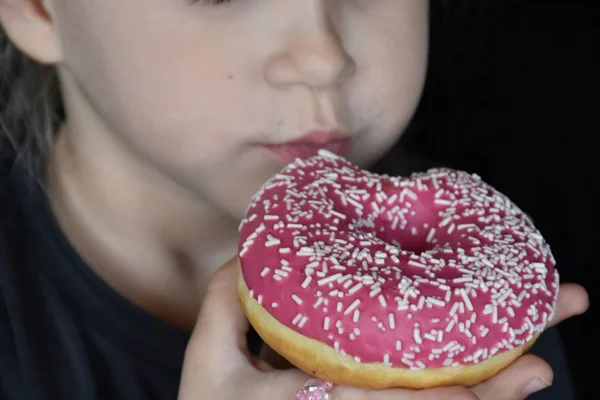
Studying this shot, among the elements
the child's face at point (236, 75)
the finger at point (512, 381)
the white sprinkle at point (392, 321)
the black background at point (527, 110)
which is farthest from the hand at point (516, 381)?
the black background at point (527, 110)

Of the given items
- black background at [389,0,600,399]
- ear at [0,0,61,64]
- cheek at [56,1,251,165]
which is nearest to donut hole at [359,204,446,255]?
cheek at [56,1,251,165]

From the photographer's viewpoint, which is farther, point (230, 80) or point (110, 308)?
point (110, 308)

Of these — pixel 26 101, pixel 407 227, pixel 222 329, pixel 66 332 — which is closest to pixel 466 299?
pixel 407 227

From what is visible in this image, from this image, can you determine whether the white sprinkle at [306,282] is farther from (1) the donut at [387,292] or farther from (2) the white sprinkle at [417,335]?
(2) the white sprinkle at [417,335]

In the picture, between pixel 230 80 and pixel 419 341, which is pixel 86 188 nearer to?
pixel 230 80

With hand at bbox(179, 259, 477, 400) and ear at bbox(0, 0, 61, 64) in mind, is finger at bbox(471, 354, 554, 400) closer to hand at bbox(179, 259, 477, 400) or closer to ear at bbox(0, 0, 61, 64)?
hand at bbox(179, 259, 477, 400)

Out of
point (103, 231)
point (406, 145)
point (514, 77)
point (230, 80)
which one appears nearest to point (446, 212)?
point (230, 80)

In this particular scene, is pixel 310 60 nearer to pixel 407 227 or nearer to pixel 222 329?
pixel 407 227
